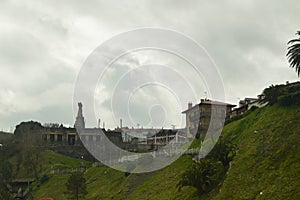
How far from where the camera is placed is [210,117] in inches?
3344

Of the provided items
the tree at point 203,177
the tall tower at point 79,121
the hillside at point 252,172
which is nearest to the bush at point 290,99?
the hillside at point 252,172

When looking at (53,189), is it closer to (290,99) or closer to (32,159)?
(32,159)

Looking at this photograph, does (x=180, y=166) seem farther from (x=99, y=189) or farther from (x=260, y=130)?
(x=99, y=189)

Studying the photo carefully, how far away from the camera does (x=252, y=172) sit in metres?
32.5

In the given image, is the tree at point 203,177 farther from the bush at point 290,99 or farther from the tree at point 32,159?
the tree at point 32,159

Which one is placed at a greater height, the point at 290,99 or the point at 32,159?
the point at 290,99

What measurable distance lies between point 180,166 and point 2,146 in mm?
76569

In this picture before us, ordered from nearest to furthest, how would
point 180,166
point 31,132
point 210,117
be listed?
point 180,166, point 210,117, point 31,132

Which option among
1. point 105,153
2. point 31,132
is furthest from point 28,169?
point 31,132

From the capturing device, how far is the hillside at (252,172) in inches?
1138

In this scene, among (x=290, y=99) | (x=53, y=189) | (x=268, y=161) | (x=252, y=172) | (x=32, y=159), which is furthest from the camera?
(x=32, y=159)

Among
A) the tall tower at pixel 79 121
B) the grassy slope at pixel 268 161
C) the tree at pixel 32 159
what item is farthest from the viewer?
the tall tower at pixel 79 121

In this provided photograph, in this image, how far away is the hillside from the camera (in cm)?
2891

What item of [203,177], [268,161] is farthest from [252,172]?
[203,177]
